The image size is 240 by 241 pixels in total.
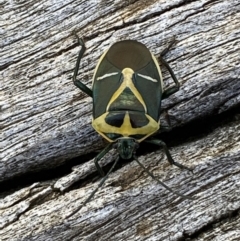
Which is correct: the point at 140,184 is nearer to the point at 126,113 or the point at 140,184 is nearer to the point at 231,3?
the point at 126,113

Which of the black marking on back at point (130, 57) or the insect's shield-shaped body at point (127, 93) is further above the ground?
the black marking on back at point (130, 57)

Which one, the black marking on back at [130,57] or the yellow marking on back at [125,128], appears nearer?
the yellow marking on back at [125,128]

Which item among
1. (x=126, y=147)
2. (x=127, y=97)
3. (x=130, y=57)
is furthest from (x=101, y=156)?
(x=130, y=57)

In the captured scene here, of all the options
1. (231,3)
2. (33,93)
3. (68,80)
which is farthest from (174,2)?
(33,93)

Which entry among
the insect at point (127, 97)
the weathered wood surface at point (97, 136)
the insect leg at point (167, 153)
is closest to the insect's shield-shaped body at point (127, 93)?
the insect at point (127, 97)

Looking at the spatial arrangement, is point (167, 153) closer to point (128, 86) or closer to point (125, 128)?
point (125, 128)

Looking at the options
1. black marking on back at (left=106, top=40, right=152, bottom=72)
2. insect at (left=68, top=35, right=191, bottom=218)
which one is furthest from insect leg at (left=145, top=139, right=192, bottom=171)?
black marking on back at (left=106, top=40, right=152, bottom=72)

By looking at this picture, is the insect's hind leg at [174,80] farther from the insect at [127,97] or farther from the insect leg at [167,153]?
the insect leg at [167,153]
